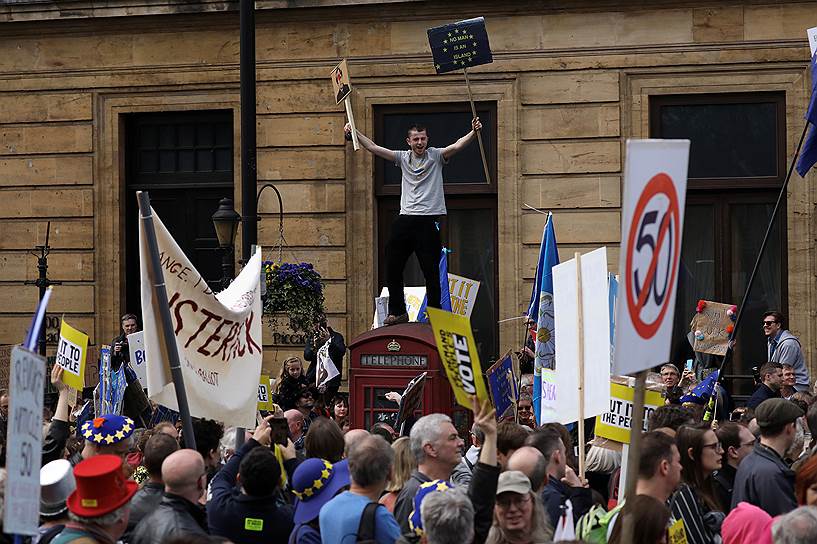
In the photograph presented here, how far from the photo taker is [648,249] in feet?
17.5

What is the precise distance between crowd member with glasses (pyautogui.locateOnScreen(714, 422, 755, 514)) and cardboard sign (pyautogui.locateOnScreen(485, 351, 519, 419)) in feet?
8.34

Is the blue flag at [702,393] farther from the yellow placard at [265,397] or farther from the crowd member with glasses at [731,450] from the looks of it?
the crowd member with glasses at [731,450]

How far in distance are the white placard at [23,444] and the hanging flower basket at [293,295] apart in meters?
12.4

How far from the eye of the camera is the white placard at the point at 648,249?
203 inches

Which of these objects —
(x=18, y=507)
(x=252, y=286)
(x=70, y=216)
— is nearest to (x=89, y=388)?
(x=70, y=216)

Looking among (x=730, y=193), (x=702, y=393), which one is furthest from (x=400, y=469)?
(x=730, y=193)

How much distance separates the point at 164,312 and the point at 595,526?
2815mm

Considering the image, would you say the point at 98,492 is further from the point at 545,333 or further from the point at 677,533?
the point at 545,333

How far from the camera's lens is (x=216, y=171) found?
22.2 meters

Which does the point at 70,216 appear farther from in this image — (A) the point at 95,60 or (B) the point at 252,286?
(B) the point at 252,286

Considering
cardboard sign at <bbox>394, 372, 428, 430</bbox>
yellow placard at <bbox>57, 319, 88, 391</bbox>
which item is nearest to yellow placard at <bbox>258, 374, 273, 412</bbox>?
cardboard sign at <bbox>394, 372, 428, 430</bbox>

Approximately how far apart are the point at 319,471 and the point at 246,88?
30.1 ft

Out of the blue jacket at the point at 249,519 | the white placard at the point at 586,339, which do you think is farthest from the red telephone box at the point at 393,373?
the blue jacket at the point at 249,519

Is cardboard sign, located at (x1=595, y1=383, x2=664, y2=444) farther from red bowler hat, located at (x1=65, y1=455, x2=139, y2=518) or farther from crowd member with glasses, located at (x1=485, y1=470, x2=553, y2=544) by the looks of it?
red bowler hat, located at (x1=65, y1=455, x2=139, y2=518)
